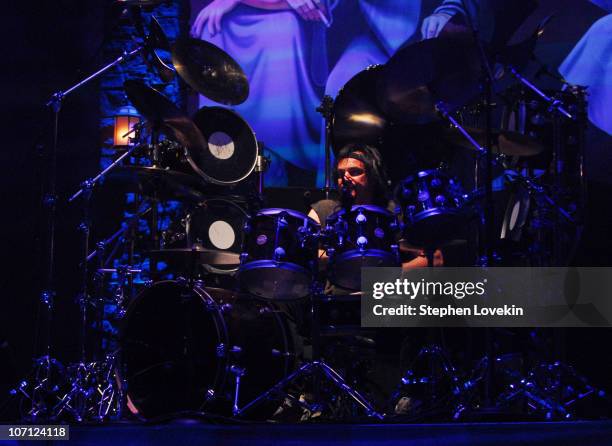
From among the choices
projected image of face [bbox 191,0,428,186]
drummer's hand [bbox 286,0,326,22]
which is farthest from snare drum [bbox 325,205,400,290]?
drummer's hand [bbox 286,0,326,22]

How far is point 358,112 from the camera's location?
16.2ft

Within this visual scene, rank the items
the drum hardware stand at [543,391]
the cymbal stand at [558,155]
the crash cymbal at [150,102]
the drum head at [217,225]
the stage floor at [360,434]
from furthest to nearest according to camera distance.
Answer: the drum head at [217,225]
the crash cymbal at [150,102]
the cymbal stand at [558,155]
the drum hardware stand at [543,391]
the stage floor at [360,434]

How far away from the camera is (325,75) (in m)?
5.59

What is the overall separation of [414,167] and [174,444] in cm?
344

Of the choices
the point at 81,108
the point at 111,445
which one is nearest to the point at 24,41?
the point at 81,108

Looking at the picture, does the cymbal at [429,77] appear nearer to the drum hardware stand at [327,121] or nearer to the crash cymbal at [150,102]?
the drum hardware stand at [327,121]

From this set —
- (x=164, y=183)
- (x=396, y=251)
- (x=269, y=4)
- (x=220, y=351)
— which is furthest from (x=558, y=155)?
(x=269, y=4)

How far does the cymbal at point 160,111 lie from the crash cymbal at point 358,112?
0.98m

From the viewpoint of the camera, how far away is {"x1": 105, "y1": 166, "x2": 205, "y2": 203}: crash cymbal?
4379mm

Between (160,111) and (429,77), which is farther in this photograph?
(160,111)

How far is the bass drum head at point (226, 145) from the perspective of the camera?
478cm

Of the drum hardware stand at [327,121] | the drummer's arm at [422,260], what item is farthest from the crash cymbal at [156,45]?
the drummer's arm at [422,260]

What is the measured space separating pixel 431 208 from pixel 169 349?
5.56ft

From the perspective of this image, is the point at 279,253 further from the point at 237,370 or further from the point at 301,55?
the point at 301,55
